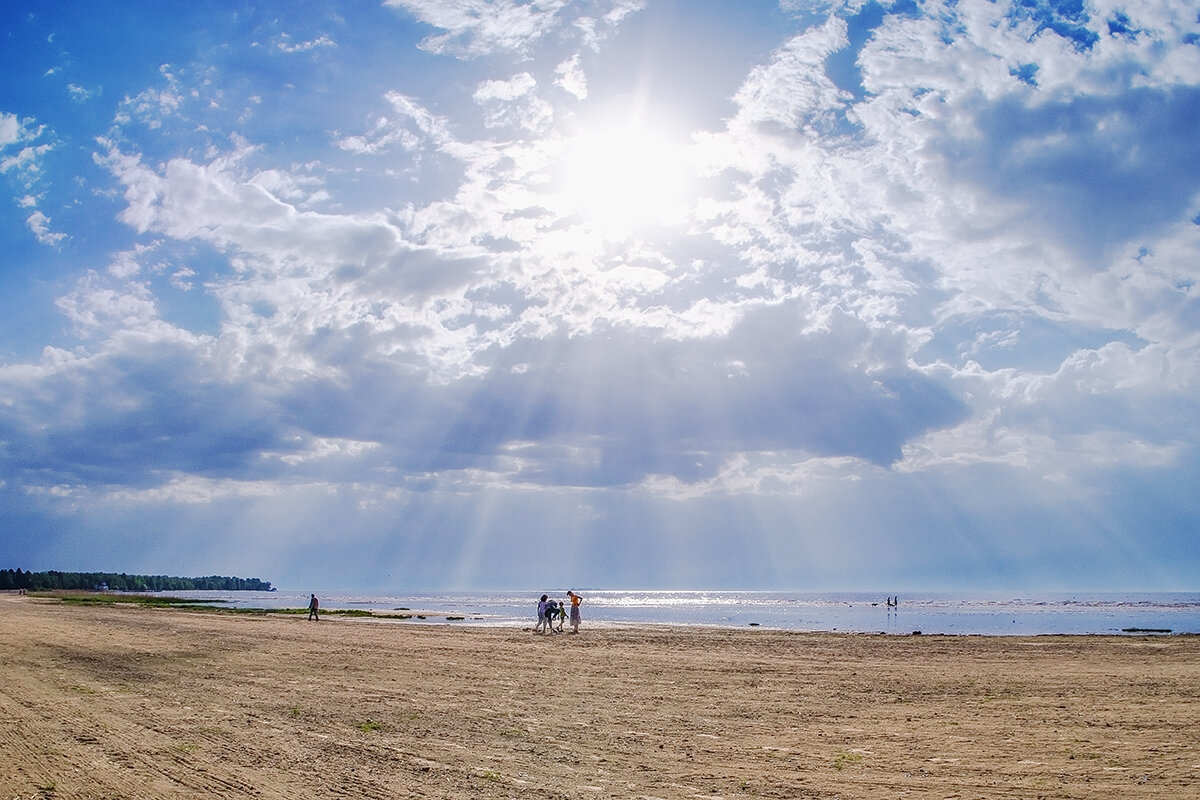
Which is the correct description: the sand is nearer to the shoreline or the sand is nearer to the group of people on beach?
the group of people on beach

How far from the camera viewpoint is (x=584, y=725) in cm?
1473

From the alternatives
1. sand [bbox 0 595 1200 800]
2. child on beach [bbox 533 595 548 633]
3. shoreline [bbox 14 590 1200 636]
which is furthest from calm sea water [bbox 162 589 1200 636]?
sand [bbox 0 595 1200 800]

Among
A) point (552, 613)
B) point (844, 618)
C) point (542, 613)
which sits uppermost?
point (552, 613)

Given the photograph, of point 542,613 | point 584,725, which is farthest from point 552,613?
point 584,725

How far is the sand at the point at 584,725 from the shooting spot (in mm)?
10422

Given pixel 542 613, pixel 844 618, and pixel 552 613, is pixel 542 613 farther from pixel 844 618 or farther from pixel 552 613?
pixel 844 618

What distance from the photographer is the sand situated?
10.4 meters

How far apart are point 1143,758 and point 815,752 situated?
4.68 m

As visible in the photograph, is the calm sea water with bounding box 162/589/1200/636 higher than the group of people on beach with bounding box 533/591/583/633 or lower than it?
lower

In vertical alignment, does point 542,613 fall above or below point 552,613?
below

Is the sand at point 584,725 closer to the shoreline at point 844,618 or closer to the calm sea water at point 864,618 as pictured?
the shoreline at point 844,618

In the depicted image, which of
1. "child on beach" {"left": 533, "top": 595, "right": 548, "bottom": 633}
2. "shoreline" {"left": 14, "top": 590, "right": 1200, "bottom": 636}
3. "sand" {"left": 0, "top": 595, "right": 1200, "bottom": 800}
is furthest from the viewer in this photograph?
"shoreline" {"left": 14, "top": 590, "right": 1200, "bottom": 636}

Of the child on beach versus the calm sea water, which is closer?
the child on beach

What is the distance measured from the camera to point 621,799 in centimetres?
967
